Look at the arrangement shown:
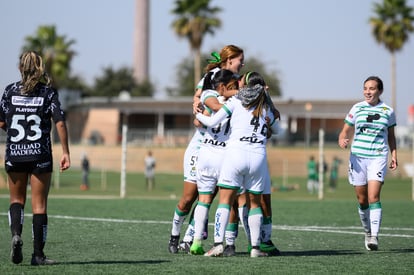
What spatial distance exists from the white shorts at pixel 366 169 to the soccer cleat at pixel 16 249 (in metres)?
4.68

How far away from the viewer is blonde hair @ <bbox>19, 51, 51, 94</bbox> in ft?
27.2

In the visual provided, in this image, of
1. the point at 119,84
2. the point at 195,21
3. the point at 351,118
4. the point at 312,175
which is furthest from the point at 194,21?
the point at 351,118

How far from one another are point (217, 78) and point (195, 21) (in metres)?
58.9

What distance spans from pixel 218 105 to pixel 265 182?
99cm

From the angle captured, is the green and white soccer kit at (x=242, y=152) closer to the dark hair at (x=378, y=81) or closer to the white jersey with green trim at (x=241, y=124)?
the white jersey with green trim at (x=241, y=124)

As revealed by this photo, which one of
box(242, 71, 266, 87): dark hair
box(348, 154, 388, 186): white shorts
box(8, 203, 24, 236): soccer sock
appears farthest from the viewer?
box(348, 154, 388, 186): white shorts

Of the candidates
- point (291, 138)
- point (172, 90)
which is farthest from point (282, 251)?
point (172, 90)

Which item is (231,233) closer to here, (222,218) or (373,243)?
(222,218)

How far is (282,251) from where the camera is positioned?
10.3 m

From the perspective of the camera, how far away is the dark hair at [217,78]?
944 cm

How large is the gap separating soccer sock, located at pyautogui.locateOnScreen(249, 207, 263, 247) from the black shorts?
2309 millimetres

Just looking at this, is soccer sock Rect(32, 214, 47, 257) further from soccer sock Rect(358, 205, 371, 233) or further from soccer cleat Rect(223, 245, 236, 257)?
soccer sock Rect(358, 205, 371, 233)

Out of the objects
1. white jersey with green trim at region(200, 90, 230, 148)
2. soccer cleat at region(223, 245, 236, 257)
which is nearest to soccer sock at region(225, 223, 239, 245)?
soccer cleat at region(223, 245, 236, 257)

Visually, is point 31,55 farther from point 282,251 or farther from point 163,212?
point 163,212
